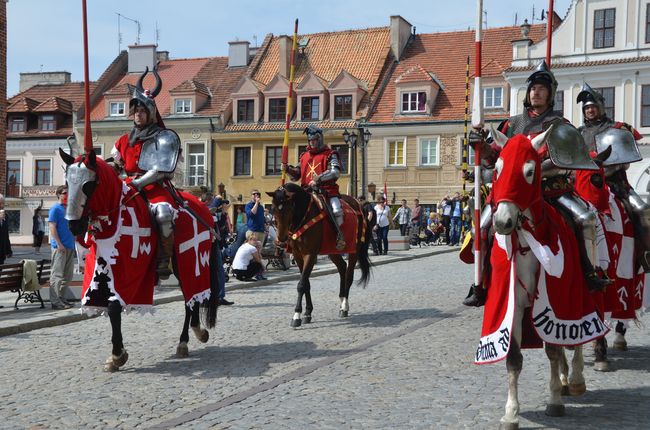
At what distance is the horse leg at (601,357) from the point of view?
751 centimetres

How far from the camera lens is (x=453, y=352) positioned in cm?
844

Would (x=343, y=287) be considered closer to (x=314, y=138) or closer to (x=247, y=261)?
(x=314, y=138)

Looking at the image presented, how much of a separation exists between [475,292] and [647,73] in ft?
115

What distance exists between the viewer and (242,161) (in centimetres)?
4756

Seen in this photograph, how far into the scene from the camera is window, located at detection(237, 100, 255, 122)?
47812mm

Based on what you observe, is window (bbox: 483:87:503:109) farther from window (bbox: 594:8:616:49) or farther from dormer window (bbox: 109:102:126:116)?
dormer window (bbox: 109:102:126:116)

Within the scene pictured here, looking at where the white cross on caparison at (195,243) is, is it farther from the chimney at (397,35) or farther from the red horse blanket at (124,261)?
the chimney at (397,35)

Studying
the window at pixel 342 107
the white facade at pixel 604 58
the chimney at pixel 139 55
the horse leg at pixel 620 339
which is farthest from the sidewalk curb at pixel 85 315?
the chimney at pixel 139 55

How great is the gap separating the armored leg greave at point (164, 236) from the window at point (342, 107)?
3798 cm

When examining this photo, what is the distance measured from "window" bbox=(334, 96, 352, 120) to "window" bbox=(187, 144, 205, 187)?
844 cm

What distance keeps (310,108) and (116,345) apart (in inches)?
1564

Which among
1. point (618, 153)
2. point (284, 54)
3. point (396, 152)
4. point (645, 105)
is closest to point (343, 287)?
point (618, 153)

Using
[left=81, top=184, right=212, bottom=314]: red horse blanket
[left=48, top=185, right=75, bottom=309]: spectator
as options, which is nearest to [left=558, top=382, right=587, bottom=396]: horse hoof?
[left=81, top=184, right=212, bottom=314]: red horse blanket

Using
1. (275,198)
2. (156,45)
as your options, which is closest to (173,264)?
(275,198)
